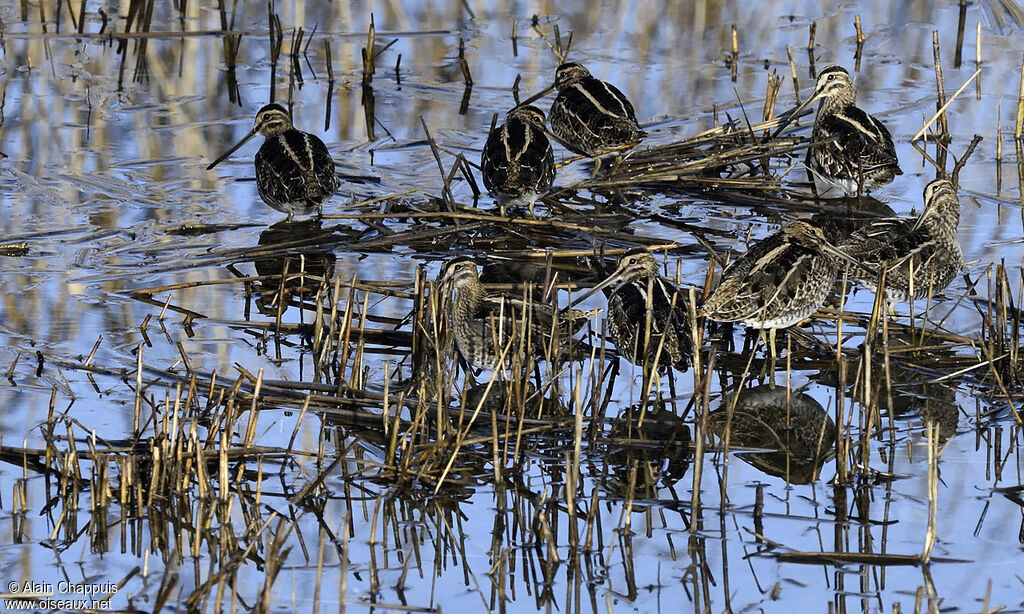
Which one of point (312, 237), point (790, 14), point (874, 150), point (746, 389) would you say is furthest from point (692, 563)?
point (790, 14)

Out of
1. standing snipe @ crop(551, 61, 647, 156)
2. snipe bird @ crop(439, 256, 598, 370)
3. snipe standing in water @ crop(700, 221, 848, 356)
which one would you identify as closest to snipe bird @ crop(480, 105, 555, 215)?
standing snipe @ crop(551, 61, 647, 156)

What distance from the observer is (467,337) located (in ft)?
21.6

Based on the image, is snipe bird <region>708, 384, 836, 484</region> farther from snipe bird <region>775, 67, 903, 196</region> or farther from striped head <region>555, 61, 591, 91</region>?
striped head <region>555, 61, 591, 91</region>

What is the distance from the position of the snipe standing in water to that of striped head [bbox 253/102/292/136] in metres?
3.64

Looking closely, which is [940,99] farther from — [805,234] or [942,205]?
[805,234]

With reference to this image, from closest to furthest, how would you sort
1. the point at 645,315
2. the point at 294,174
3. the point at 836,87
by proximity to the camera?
the point at 645,315
the point at 294,174
the point at 836,87

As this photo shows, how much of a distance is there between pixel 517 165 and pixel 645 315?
2.11 meters

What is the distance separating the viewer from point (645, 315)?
6.41 meters

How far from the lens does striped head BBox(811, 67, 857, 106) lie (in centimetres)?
963

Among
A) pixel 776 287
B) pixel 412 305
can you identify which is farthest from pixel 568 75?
pixel 776 287

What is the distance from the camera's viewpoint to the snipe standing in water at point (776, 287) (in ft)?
21.3

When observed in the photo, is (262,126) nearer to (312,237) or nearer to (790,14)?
(312,237)

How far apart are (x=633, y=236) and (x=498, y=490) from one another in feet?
10.2

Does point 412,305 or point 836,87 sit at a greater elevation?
point 836,87
